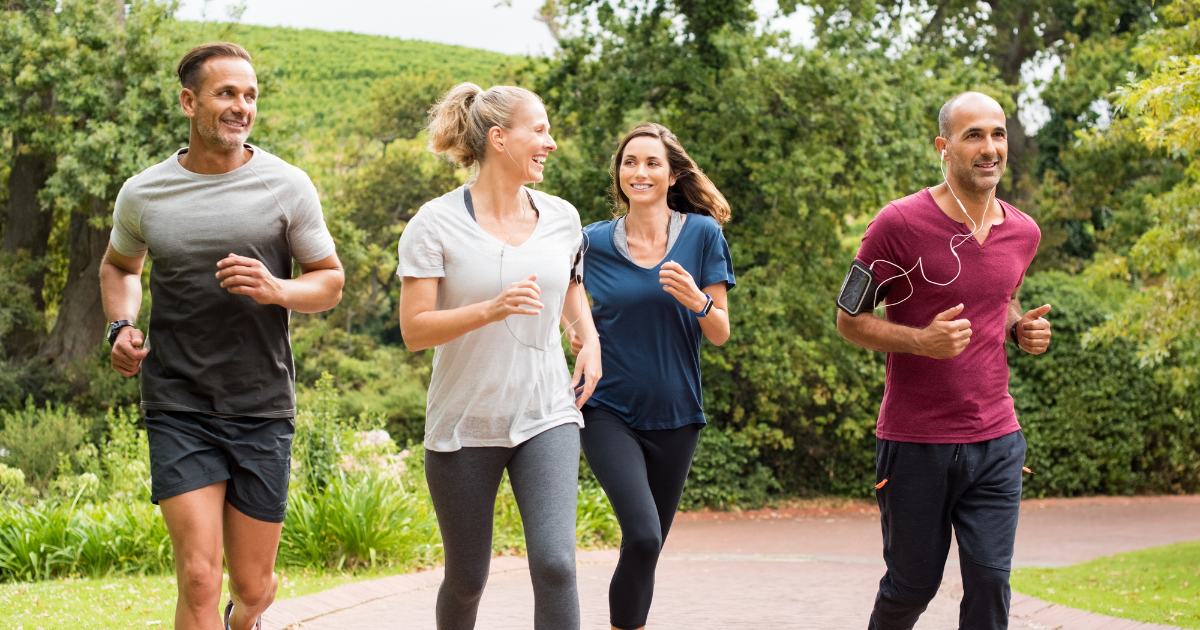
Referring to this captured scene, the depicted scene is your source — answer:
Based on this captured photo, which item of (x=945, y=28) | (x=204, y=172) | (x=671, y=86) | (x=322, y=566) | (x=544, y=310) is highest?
(x=945, y=28)

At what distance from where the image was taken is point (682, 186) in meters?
4.56

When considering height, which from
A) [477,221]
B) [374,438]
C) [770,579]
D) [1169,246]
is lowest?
[770,579]

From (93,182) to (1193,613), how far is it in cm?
1401

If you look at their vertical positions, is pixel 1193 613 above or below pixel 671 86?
below

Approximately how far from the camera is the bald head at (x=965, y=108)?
3572 millimetres

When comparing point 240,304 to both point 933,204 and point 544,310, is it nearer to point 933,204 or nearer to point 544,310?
point 544,310

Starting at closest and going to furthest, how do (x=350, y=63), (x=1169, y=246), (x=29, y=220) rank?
(x=1169, y=246)
(x=29, y=220)
(x=350, y=63)

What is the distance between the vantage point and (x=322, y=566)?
743 cm

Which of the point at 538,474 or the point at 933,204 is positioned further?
the point at 933,204

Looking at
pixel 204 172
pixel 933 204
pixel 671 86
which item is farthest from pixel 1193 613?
pixel 671 86

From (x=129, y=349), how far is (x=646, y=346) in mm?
1860

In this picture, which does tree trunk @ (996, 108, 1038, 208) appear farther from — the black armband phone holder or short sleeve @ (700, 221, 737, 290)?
the black armband phone holder

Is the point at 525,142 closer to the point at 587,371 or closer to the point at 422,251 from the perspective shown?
the point at 422,251

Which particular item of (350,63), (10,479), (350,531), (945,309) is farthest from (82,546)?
(350,63)
